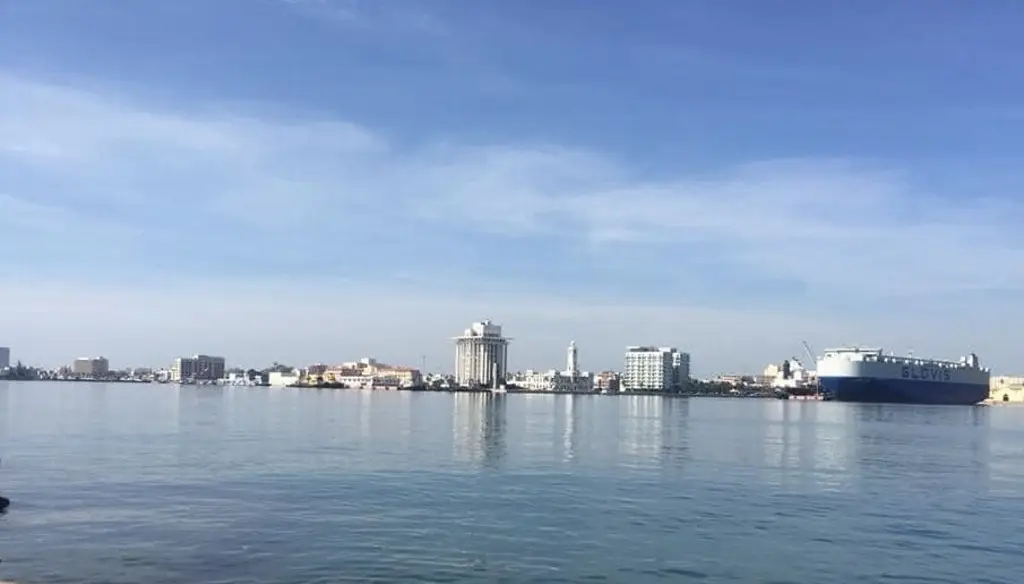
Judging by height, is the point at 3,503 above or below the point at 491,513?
above

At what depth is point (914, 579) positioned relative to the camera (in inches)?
929

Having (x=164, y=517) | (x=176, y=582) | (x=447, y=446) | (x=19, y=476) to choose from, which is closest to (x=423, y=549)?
(x=176, y=582)

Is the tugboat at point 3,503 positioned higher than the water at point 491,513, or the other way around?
the tugboat at point 3,503

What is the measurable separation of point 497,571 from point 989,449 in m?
62.6

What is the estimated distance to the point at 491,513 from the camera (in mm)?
31406

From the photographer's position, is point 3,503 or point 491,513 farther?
point 491,513

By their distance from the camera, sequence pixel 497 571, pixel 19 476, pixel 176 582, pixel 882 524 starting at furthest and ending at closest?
pixel 19 476 < pixel 882 524 < pixel 497 571 < pixel 176 582

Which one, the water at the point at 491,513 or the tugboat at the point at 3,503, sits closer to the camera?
the water at the point at 491,513

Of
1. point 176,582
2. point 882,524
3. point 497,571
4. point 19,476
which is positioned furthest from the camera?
point 19,476

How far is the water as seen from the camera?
2341cm

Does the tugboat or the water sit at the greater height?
the tugboat

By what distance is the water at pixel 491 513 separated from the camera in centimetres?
2341

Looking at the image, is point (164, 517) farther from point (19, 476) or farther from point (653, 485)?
point (653, 485)

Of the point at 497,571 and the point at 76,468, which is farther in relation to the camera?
the point at 76,468
